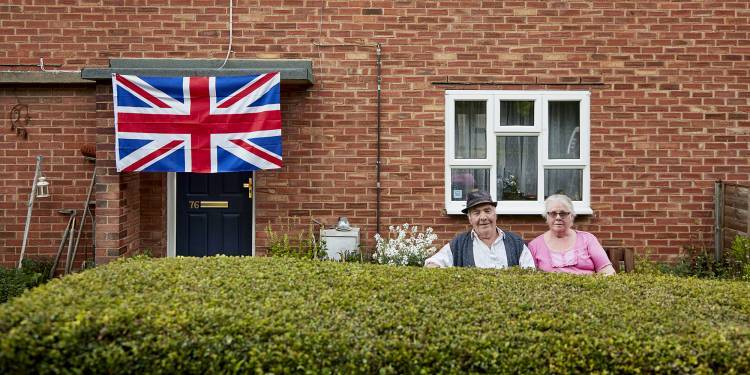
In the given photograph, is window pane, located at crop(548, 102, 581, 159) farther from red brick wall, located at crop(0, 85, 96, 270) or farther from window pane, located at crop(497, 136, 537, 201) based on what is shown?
red brick wall, located at crop(0, 85, 96, 270)

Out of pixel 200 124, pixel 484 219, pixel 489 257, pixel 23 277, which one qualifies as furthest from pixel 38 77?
pixel 489 257

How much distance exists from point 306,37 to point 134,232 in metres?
2.98

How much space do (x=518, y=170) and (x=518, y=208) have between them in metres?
0.46

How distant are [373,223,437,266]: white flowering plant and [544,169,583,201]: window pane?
4.87ft

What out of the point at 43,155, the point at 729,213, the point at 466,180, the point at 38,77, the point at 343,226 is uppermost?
the point at 38,77

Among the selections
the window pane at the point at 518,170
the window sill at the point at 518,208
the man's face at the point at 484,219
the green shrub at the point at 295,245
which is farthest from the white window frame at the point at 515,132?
the man's face at the point at 484,219

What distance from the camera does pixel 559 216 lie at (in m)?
5.70

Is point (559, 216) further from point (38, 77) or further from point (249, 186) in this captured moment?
point (38, 77)

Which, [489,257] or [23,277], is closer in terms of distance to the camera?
[489,257]

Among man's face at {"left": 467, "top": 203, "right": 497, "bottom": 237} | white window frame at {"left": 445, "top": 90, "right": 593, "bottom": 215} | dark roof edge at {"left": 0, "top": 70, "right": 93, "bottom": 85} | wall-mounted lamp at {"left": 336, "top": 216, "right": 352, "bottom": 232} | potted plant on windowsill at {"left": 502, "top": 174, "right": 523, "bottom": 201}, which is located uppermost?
dark roof edge at {"left": 0, "top": 70, "right": 93, "bottom": 85}

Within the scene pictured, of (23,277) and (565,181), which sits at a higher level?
(565,181)

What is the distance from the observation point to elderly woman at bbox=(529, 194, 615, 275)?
5.70 m

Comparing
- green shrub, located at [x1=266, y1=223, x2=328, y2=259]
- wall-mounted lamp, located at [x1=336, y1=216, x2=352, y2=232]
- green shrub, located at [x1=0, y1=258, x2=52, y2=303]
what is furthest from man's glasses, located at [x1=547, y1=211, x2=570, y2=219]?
green shrub, located at [x1=0, y1=258, x2=52, y2=303]

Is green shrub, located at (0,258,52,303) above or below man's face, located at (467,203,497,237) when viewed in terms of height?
below
